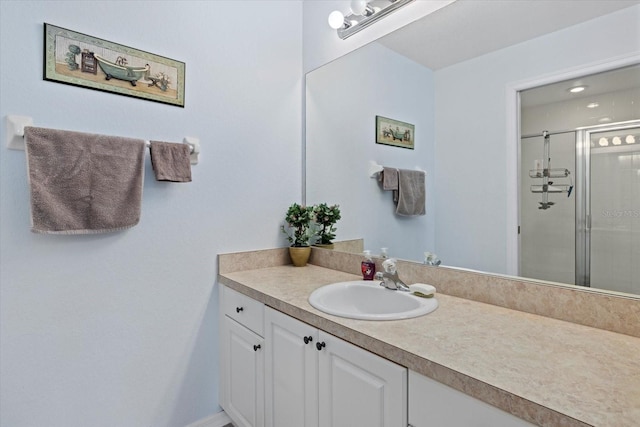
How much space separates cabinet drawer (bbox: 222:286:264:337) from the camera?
56.6 inches

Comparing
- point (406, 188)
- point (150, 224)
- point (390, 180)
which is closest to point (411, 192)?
point (406, 188)

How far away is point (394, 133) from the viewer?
5.37 ft

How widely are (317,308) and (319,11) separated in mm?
1757

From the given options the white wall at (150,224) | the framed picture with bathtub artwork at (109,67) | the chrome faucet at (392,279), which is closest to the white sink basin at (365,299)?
the chrome faucet at (392,279)

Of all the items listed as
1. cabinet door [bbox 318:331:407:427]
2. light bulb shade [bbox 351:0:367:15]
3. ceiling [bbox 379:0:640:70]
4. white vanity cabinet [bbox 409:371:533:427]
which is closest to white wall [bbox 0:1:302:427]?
light bulb shade [bbox 351:0:367:15]

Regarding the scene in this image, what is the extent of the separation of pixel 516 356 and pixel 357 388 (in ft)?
1.44

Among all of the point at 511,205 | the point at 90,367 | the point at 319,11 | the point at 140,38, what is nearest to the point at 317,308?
the point at 511,205

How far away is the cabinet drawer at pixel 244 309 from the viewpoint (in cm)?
144

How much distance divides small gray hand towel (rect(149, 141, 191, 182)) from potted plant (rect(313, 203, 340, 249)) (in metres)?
0.77

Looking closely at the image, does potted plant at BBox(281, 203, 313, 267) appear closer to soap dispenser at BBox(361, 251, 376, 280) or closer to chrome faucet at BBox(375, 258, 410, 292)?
soap dispenser at BBox(361, 251, 376, 280)

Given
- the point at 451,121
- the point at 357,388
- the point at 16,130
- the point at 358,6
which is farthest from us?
the point at 358,6

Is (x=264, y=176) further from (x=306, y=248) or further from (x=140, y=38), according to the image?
(x=140, y=38)

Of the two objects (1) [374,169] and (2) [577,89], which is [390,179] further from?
(2) [577,89]

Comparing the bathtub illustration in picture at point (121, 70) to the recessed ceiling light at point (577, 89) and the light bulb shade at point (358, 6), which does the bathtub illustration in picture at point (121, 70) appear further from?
the recessed ceiling light at point (577, 89)
